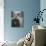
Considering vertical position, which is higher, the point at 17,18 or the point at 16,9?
the point at 16,9

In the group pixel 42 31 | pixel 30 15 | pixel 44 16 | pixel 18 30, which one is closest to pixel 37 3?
pixel 30 15

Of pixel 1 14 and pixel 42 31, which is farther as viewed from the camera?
pixel 1 14

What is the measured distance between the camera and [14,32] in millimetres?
5223

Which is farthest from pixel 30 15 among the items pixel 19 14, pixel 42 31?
pixel 42 31

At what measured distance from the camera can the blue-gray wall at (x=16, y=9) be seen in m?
5.17

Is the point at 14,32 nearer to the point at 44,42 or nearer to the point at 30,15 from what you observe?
the point at 30,15

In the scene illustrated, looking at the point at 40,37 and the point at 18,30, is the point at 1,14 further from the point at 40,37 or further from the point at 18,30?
the point at 40,37

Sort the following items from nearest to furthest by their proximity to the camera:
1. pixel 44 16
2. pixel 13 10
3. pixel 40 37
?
pixel 40 37 → pixel 44 16 → pixel 13 10

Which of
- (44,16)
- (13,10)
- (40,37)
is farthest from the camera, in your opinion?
(13,10)

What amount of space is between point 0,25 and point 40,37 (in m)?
3.06

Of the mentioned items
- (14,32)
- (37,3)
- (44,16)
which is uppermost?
(37,3)

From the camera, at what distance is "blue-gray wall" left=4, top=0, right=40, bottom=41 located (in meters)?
5.17

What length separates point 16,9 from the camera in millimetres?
5188

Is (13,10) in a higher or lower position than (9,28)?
higher
